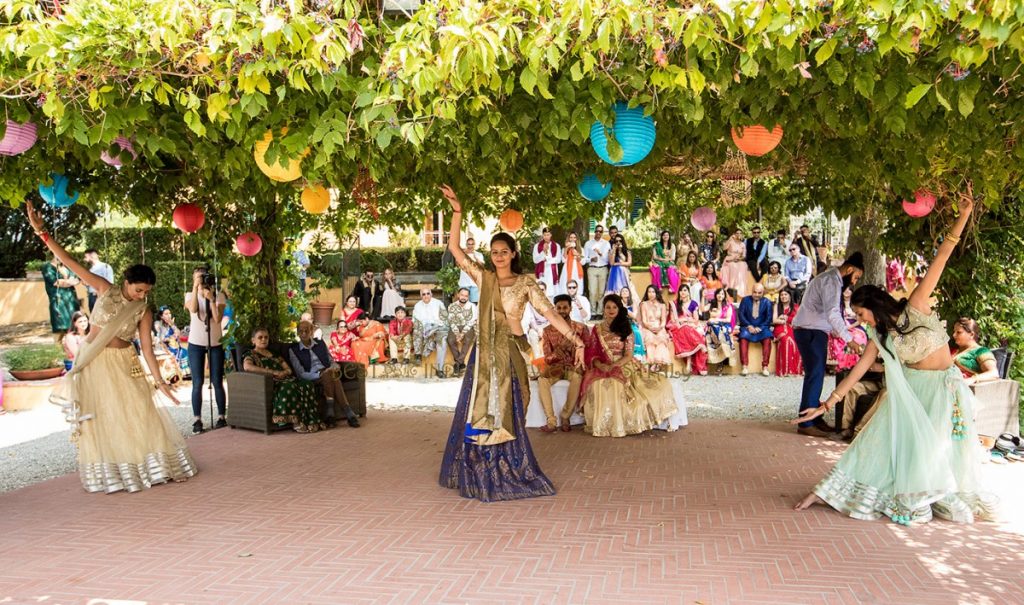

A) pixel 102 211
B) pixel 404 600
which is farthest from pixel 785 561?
pixel 102 211

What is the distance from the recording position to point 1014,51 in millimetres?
3801

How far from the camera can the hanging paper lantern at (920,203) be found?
691cm

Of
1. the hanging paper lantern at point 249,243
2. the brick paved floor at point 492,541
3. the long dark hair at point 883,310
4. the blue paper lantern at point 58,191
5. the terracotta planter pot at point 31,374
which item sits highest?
the blue paper lantern at point 58,191

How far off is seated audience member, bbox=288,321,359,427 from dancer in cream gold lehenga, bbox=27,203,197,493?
2.50 meters

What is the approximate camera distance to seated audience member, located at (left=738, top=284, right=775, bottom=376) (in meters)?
12.4

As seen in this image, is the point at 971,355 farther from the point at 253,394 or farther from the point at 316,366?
the point at 253,394

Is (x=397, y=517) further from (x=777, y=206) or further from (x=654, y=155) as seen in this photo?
(x=777, y=206)

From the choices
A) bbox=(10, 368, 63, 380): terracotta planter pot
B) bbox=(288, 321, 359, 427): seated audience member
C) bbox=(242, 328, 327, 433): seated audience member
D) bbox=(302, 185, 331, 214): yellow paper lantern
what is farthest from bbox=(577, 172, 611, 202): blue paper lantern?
bbox=(10, 368, 63, 380): terracotta planter pot

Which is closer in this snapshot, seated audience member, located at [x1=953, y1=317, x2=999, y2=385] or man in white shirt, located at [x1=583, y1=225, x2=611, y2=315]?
seated audience member, located at [x1=953, y1=317, x2=999, y2=385]

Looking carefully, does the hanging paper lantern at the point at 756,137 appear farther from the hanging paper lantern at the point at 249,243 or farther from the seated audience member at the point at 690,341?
the seated audience member at the point at 690,341

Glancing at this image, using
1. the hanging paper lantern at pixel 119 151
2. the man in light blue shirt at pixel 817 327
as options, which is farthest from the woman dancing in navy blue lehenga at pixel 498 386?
the man in light blue shirt at pixel 817 327

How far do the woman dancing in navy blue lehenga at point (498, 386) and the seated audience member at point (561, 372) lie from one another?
2.37 meters

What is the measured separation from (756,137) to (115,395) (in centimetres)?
538

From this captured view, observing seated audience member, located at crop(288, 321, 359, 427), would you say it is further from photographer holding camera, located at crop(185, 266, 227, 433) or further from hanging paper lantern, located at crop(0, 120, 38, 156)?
hanging paper lantern, located at crop(0, 120, 38, 156)
